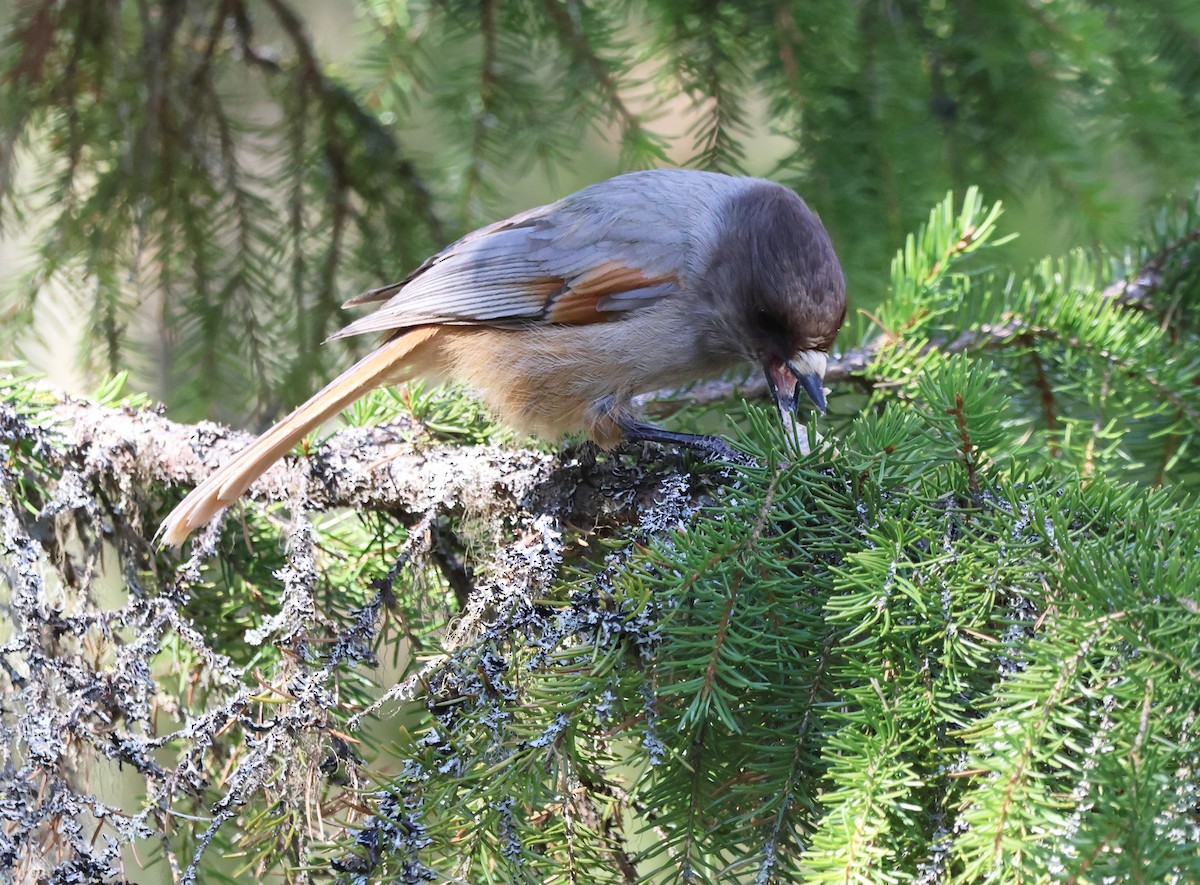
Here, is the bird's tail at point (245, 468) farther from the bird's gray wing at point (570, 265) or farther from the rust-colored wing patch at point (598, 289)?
the rust-colored wing patch at point (598, 289)

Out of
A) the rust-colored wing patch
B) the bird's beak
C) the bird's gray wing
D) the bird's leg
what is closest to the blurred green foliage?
the bird's gray wing

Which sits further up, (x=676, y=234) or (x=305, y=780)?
(x=676, y=234)

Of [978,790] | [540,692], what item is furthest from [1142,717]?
[540,692]

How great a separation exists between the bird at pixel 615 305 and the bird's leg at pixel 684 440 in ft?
0.04

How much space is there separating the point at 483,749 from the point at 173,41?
3.10m

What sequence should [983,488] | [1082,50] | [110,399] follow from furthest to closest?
[1082,50]
[110,399]
[983,488]

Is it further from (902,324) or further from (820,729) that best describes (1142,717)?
(902,324)

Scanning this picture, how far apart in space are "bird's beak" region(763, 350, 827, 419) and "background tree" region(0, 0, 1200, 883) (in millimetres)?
193

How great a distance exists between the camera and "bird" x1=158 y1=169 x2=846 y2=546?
2.80 meters

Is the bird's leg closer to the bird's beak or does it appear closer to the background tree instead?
the background tree

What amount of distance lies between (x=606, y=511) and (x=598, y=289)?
1005mm

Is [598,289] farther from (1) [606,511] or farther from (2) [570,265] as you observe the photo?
(1) [606,511]

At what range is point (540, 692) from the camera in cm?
158

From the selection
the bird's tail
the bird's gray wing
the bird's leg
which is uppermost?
the bird's gray wing
